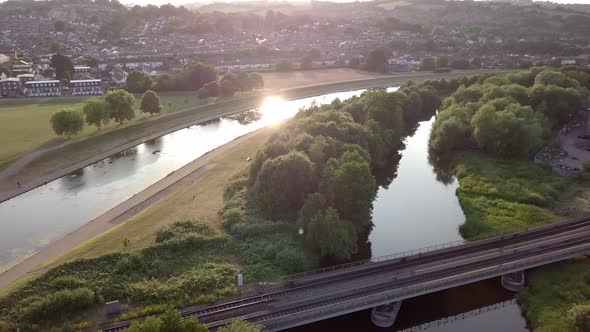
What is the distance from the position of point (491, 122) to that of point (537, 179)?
7452 millimetres

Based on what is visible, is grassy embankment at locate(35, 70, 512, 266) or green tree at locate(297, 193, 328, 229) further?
grassy embankment at locate(35, 70, 512, 266)

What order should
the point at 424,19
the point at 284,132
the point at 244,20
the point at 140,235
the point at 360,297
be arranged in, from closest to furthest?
1. the point at 360,297
2. the point at 140,235
3. the point at 284,132
4. the point at 244,20
5. the point at 424,19

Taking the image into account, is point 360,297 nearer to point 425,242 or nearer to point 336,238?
point 336,238

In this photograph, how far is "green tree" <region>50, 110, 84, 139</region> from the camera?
155ft

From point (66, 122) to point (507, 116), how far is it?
4403 cm

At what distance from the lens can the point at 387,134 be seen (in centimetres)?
4325

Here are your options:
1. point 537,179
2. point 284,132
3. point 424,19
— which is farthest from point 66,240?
point 424,19

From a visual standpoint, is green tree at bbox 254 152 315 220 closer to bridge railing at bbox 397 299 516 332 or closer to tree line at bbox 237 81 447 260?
tree line at bbox 237 81 447 260

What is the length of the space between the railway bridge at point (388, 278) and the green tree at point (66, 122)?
3460 centimetres

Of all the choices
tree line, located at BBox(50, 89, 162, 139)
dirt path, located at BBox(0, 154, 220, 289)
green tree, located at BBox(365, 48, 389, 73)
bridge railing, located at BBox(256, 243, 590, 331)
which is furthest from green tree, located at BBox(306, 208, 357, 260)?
green tree, located at BBox(365, 48, 389, 73)

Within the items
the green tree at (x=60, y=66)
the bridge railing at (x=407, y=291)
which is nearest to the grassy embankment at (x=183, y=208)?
the bridge railing at (x=407, y=291)

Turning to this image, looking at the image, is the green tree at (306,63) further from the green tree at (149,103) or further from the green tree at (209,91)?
the green tree at (149,103)

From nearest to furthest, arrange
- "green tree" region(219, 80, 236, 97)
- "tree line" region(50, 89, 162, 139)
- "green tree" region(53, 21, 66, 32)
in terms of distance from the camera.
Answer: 1. "tree line" region(50, 89, 162, 139)
2. "green tree" region(219, 80, 236, 97)
3. "green tree" region(53, 21, 66, 32)

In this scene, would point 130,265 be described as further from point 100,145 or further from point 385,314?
point 100,145
